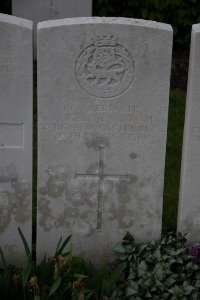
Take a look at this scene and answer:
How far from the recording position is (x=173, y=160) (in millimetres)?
6828

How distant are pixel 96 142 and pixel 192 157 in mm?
731

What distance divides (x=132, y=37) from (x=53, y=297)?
1866 millimetres

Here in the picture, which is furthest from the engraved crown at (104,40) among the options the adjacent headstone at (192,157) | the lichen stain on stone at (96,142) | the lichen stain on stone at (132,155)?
the lichen stain on stone at (132,155)

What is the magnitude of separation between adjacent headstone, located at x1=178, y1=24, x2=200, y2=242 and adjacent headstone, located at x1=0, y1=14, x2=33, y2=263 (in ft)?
3.79

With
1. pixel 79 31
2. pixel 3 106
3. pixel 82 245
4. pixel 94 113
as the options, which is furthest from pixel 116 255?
pixel 79 31

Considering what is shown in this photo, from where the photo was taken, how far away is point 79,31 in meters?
4.42

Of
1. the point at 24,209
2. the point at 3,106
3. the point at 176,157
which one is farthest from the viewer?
the point at 176,157

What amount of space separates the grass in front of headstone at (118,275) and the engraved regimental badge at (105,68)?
1133 millimetres

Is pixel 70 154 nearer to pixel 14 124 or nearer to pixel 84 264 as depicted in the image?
pixel 14 124

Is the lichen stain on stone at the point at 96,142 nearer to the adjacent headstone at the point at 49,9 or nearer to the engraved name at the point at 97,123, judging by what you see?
the engraved name at the point at 97,123

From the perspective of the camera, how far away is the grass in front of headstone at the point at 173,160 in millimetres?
5787

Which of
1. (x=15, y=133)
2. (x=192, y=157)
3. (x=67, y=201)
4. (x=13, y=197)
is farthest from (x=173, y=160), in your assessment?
(x=15, y=133)

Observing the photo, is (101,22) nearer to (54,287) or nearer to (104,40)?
(104,40)

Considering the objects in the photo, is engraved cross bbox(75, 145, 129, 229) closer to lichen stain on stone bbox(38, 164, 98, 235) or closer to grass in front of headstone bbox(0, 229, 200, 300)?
lichen stain on stone bbox(38, 164, 98, 235)
